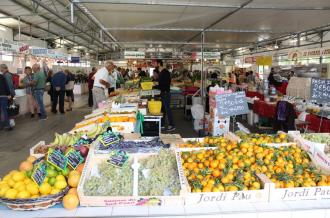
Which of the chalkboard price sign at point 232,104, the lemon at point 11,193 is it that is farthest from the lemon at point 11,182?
the chalkboard price sign at point 232,104

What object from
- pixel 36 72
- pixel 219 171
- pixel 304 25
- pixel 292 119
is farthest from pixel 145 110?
pixel 304 25

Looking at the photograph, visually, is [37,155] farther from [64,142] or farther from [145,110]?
[145,110]

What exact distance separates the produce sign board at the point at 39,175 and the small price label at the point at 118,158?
0.51m

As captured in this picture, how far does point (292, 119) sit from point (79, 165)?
5305 mm

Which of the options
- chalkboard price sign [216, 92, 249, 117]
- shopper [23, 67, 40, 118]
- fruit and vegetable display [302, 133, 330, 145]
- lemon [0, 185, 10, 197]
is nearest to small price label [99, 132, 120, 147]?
lemon [0, 185, 10, 197]

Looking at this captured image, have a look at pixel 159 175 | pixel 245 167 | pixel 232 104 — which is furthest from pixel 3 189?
pixel 232 104

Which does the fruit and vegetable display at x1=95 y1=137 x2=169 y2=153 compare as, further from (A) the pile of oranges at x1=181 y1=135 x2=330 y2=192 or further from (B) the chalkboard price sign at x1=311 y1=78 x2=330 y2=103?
(B) the chalkboard price sign at x1=311 y1=78 x2=330 y2=103

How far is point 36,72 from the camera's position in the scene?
10602mm

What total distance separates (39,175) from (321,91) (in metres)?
5.06

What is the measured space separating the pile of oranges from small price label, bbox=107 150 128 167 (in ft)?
1.74

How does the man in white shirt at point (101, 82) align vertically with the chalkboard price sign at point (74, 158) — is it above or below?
above

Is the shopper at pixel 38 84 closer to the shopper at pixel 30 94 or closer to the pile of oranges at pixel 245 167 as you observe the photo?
the shopper at pixel 30 94

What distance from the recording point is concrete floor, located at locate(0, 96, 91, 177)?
243 inches

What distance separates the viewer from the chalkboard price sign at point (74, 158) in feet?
8.92
